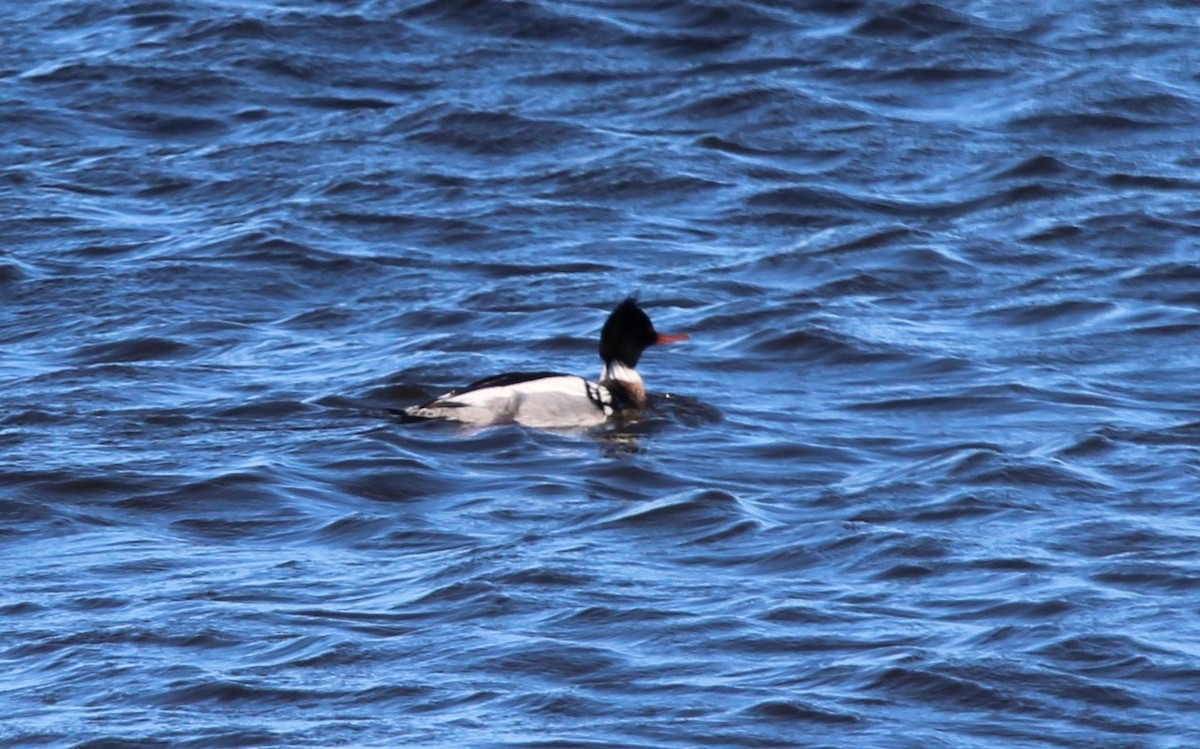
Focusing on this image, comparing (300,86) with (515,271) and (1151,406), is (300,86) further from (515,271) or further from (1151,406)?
(1151,406)

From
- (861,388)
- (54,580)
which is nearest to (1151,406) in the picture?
(861,388)

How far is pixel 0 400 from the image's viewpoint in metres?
11.7

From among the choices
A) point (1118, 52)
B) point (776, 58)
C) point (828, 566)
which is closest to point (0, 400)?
point (828, 566)

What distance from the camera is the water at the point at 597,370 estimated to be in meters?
7.54

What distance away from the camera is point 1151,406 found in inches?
445

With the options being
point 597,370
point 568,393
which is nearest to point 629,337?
point 568,393

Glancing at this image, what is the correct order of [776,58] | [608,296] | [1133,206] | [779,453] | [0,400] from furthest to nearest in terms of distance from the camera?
[776,58], [1133,206], [608,296], [0,400], [779,453]

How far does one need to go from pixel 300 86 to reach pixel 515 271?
4752mm

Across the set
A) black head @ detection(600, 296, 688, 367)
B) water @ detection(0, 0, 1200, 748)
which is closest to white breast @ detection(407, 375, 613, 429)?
water @ detection(0, 0, 1200, 748)

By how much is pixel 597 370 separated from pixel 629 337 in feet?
2.58

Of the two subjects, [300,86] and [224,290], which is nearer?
[224,290]

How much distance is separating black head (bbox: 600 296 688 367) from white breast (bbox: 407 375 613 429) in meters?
0.23

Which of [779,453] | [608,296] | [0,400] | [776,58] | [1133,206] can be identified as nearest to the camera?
[779,453]

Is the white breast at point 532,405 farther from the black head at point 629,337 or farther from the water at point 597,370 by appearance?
the black head at point 629,337
